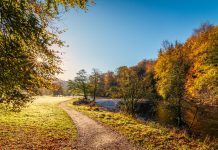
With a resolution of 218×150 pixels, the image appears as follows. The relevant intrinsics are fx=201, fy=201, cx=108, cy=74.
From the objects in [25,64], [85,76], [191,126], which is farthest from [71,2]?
[85,76]

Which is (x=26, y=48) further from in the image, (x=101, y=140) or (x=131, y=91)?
(x=131, y=91)

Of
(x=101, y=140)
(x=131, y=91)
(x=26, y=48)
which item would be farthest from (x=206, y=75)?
(x=26, y=48)

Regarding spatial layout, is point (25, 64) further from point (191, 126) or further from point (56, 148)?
point (191, 126)

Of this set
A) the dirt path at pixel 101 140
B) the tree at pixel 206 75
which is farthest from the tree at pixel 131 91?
the dirt path at pixel 101 140

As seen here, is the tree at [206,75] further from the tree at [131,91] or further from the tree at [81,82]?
the tree at [81,82]

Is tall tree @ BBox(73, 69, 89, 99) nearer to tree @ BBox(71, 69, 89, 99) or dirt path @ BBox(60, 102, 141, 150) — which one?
tree @ BBox(71, 69, 89, 99)

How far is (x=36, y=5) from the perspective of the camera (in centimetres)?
811

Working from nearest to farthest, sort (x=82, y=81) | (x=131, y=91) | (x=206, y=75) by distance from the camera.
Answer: (x=206, y=75) → (x=131, y=91) → (x=82, y=81)

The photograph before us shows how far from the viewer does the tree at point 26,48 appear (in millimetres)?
7242

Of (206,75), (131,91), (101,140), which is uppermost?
(206,75)

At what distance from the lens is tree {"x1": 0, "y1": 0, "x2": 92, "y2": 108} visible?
285 inches

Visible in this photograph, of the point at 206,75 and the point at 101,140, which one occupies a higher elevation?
the point at 206,75

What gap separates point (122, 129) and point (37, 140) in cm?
656

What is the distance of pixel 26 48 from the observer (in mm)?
8328
